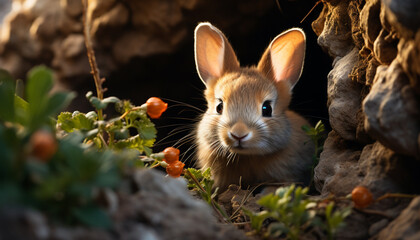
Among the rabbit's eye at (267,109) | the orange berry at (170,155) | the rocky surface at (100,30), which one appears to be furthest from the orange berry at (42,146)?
the rocky surface at (100,30)

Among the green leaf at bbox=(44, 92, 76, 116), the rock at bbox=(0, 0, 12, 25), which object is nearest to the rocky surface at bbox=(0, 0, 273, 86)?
the rock at bbox=(0, 0, 12, 25)

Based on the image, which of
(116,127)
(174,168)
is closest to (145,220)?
(116,127)

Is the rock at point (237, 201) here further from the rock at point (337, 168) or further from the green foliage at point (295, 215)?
the green foliage at point (295, 215)

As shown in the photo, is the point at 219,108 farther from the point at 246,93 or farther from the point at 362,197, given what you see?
the point at 362,197

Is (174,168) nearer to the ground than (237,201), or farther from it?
farther from it

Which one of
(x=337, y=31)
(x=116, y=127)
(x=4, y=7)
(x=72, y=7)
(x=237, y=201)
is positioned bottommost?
(x=237, y=201)

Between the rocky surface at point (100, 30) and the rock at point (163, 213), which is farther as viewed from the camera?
the rocky surface at point (100, 30)
